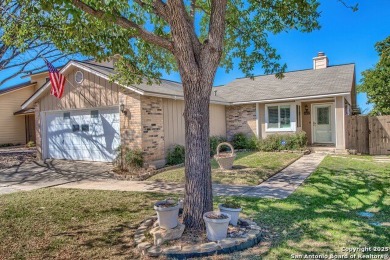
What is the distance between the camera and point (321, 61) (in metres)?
18.6

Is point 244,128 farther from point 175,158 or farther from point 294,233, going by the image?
point 294,233

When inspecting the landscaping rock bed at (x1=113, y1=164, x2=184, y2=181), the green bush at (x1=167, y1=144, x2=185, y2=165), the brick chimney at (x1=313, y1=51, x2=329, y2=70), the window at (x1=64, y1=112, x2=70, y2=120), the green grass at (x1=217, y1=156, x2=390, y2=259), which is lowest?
the green grass at (x1=217, y1=156, x2=390, y2=259)

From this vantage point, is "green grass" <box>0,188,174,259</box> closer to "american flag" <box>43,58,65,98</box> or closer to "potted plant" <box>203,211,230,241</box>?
"potted plant" <box>203,211,230,241</box>

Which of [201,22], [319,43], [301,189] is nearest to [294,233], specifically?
[301,189]

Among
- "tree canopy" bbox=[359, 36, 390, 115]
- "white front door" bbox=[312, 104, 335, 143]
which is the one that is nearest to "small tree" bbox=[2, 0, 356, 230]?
"white front door" bbox=[312, 104, 335, 143]

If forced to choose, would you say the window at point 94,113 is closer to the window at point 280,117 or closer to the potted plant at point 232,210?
the potted plant at point 232,210

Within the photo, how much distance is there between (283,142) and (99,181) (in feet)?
31.2

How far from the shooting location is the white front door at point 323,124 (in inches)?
607

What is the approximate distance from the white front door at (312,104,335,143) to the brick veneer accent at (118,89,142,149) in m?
10.5

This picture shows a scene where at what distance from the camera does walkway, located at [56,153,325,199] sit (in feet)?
22.1

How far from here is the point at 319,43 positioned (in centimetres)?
1850

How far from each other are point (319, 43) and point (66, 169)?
16.9 meters

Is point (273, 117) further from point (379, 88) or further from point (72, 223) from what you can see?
point (72, 223)

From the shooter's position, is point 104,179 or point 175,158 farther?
point 175,158
